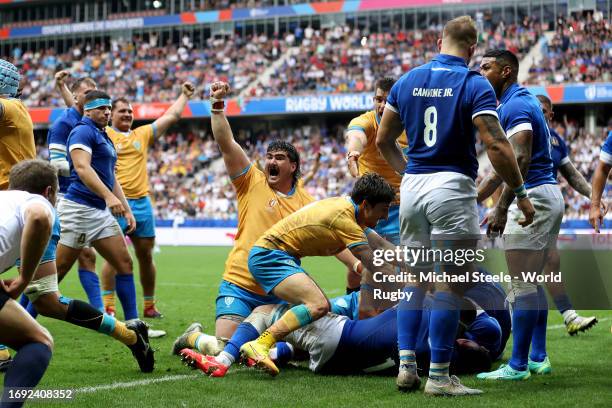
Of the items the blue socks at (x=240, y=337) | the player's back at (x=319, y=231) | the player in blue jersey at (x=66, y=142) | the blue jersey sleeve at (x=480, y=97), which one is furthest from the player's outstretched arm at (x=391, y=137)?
the player in blue jersey at (x=66, y=142)

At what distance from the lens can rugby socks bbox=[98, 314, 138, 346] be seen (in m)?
5.46

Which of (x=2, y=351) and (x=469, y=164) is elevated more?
(x=469, y=164)

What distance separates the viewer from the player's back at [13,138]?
21.1 feet

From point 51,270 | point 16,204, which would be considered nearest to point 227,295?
point 51,270

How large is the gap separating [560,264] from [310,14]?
3863 centimetres

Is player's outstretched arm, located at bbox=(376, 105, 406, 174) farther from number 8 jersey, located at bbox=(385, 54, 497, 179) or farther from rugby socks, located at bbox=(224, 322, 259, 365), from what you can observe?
rugby socks, located at bbox=(224, 322, 259, 365)

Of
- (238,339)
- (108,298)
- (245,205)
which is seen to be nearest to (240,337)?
(238,339)

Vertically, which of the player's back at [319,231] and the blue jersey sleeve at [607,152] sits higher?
the blue jersey sleeve at [607,152]

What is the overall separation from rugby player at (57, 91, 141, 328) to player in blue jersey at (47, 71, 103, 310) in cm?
20

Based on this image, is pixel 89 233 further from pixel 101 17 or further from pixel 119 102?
pixel 101 17

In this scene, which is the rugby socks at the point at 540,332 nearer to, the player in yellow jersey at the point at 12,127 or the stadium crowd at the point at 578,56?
the player in yellow jersey at the point at 12,127

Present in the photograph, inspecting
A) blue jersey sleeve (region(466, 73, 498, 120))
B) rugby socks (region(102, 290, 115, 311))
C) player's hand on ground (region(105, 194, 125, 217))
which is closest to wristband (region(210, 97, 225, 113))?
player's hand on ground (region(105, 194, 125, 217))

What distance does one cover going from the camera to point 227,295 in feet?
20.8

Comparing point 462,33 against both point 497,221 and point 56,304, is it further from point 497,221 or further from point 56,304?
point 56,304
